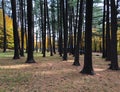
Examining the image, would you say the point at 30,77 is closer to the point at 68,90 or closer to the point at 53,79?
the point at 53,79

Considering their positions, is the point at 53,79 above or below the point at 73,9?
below

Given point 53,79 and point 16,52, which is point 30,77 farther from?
point 16,52

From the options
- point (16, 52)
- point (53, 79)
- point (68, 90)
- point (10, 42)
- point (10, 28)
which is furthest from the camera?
point (10, 28)

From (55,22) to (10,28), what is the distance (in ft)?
27.0

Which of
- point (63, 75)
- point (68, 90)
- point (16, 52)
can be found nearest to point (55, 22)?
point (16, 52)

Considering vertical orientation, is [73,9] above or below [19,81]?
above

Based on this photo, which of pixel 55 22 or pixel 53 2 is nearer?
pixel 53 2

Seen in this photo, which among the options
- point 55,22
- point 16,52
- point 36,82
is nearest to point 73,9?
point 55,22

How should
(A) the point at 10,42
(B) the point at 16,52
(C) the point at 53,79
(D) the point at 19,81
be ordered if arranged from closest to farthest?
(D) the point at 19,81 < (C) the point at 53,79 < (B) the point at 16,52 < (A) the point at 10,42

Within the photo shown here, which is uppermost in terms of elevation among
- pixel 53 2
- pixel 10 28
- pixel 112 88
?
pixel 53 2

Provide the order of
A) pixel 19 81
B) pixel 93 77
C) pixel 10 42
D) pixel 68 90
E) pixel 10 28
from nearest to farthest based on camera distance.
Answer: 1. pixel 68 90
2. pixel 19 81
3. pixel 93 77
4. pixel 10 42
5. pixel 10 28

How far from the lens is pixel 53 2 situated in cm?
4300

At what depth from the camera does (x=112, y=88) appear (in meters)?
13.3

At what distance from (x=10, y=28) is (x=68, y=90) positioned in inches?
1669
